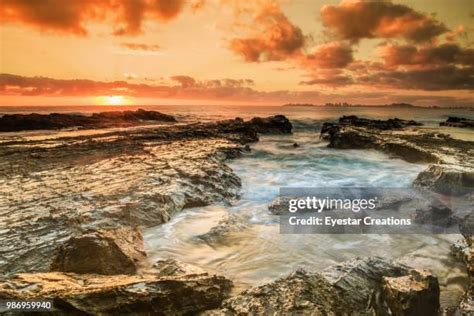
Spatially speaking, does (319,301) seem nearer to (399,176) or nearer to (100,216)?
(100,216)

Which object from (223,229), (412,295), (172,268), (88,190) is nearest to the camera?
(412,295)

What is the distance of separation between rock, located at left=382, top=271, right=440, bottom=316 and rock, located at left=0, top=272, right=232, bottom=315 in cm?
146

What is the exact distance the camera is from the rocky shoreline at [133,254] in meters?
2.73

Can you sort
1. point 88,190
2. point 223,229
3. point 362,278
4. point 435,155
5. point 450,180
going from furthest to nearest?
1. point 435,155
2. point 450,180
3. point 88,190
4. point 223,229
5. point 362,278

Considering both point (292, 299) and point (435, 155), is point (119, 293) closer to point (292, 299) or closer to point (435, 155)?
point (292, 299)

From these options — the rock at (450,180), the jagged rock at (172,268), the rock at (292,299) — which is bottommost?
the jagged rock at (172,268)

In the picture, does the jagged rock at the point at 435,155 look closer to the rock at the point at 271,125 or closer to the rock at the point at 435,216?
the rock at the point at 435,216

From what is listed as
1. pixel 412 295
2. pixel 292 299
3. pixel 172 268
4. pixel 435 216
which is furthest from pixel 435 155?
pixel 172 268

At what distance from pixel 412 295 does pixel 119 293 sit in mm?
2352

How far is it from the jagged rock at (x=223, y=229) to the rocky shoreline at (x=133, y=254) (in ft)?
0.09

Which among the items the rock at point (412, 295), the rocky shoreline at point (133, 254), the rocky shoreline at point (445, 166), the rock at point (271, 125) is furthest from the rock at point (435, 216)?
the rock at point (271, 125)

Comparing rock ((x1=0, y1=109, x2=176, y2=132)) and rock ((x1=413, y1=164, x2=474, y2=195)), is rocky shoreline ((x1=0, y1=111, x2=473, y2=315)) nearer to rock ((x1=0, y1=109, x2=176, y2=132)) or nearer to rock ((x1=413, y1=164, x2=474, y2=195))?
rock ((x1=413, y1=164, x2=474, y2=195))

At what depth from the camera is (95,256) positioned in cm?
343

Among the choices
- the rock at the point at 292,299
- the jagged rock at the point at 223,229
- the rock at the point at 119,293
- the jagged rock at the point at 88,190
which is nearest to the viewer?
the rock at the point at 119,293
